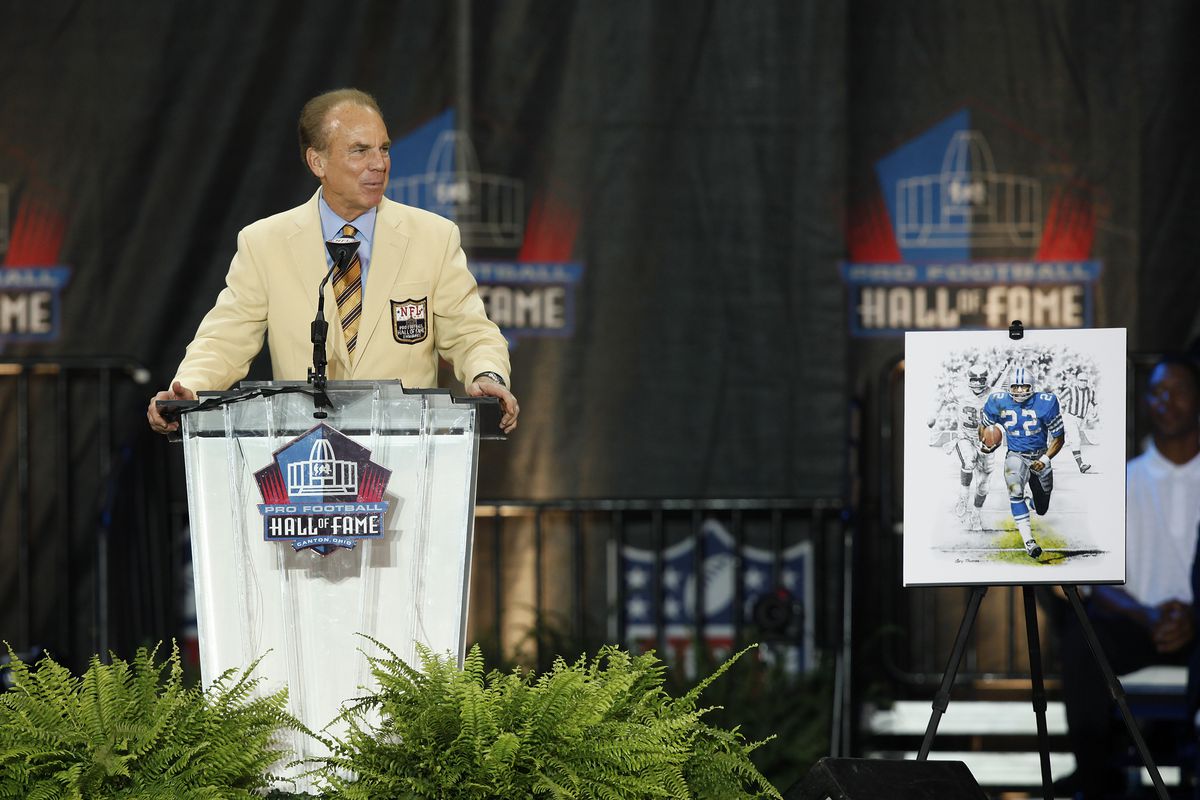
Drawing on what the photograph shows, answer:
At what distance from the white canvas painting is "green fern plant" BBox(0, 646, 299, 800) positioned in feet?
5.88

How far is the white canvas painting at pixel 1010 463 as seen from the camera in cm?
413

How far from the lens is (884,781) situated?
3514mm

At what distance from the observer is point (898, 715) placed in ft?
20.6

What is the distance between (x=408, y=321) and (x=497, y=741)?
1.29 metres

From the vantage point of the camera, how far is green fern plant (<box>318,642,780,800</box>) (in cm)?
313

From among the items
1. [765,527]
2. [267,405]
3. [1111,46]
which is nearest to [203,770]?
[267,405]

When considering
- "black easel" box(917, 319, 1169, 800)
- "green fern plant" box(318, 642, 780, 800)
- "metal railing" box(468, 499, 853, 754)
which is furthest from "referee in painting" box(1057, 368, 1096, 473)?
"metal railing" box(468, 499, 853, 754)

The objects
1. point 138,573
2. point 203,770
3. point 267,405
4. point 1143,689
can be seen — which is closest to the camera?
point 203,770

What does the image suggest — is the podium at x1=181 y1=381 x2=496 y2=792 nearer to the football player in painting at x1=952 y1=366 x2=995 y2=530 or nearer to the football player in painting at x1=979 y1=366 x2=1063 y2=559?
the football player in painting at x1=952 y1=366 x2=995 y2=530

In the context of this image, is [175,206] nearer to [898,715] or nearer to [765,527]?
[765,527]

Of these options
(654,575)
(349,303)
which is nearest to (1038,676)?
(349,303)

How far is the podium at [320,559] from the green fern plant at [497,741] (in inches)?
4.8

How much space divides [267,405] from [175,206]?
143 inches

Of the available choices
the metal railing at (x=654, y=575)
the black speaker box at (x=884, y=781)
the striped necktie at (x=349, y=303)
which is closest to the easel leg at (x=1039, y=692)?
the black speaker box at (x=884, y=781)
